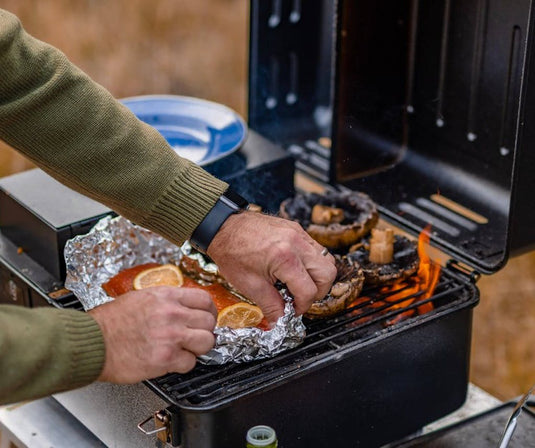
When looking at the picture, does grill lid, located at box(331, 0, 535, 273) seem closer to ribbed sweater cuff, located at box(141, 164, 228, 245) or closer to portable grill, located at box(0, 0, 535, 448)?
portable grill, located at box(0, 0, 535, 448)

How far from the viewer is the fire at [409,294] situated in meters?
1.88

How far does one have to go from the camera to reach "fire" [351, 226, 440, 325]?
188cm

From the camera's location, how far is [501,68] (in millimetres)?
2119

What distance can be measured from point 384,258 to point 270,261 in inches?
16.5

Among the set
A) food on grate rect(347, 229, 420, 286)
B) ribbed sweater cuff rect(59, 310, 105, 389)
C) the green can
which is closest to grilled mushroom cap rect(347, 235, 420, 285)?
food on grate rect(347, 229, 420, 286)

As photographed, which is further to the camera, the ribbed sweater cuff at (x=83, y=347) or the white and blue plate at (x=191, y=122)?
the white and blue plate at (x=191, y=122)

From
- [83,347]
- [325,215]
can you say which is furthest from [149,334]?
[325,215]

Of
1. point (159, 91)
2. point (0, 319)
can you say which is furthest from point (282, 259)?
point (159, 91)

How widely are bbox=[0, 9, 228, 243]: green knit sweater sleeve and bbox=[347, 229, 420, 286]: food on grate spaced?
394 mm

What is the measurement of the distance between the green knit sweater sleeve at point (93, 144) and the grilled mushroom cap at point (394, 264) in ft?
Answer: 1.28

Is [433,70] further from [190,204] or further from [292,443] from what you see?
[292,443]

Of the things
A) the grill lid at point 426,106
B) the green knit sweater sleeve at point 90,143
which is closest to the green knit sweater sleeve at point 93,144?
the green knit sweater sleeve at point 90,143

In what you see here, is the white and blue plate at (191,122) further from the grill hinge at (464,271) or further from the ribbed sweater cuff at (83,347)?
the ribbed sweater cuff at (83,347)

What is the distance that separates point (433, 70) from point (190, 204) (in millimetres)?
857
